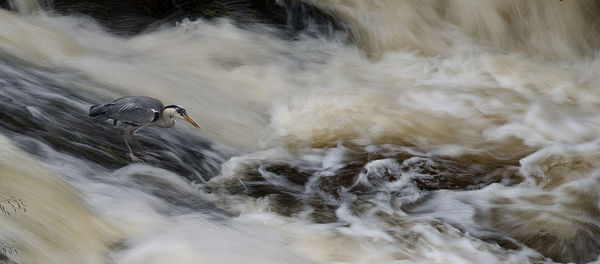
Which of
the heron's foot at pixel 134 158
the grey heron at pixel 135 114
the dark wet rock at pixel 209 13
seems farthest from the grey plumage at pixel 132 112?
the dark wet rock at pixel 209 13

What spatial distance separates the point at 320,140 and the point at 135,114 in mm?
1650

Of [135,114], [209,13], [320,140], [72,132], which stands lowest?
[320,140]

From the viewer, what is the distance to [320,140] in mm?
6312

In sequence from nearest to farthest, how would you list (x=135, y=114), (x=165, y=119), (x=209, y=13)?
(x=135, y=114), (x=165, y=119), (x=209, y=13)

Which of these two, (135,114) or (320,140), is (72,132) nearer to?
(135,114)

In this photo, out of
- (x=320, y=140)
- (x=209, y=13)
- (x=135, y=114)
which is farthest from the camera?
(x=209, y=13)

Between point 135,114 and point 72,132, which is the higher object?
point 135,114

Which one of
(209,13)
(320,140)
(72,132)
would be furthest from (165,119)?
(209,13)

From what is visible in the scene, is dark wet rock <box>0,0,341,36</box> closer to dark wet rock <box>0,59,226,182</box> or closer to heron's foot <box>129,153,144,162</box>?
dark wet rock <box>0,59,226,182</box>

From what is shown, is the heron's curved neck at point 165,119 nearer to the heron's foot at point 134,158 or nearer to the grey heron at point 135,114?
the grey heron at point 135,114

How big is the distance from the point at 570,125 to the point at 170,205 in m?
3.68

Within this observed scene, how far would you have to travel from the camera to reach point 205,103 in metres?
6.80

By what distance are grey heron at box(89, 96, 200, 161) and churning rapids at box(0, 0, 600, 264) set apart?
0.17 meters

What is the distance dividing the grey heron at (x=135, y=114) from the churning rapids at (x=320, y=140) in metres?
0.17
